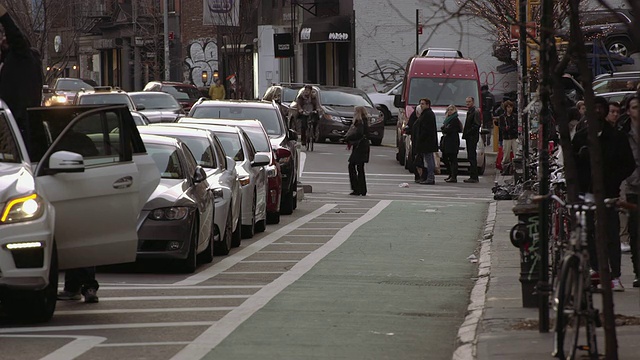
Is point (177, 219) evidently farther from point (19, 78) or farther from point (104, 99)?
point (104, 99)

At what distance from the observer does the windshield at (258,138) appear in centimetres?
2366

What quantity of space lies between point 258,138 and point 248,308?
11670 mm

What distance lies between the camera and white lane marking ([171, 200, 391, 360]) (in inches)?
394

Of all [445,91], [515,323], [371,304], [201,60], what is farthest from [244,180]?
[201,60]

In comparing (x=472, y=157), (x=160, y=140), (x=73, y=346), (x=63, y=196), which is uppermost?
(x=63, y=196)

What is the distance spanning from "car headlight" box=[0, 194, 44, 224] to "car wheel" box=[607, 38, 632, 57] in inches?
1396

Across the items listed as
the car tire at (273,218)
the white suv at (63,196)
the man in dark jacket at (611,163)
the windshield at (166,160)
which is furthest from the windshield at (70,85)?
the white suv at (63,196)

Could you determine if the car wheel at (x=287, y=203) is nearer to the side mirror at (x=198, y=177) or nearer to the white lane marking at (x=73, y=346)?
the side mirror at (x=198, y=177)

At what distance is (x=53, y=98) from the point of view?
148 ft

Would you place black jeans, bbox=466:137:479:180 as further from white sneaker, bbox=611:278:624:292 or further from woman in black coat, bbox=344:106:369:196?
white sneaker, bbox=611:278:624:292

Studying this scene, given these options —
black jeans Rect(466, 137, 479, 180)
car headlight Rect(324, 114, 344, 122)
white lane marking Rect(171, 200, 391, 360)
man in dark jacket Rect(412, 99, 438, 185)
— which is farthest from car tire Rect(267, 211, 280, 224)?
car headlight Rect(324, 114, 344, 122)

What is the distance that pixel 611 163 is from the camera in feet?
44.1

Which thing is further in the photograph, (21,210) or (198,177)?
(198,177)

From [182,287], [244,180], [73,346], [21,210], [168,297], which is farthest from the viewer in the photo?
[244,180]
